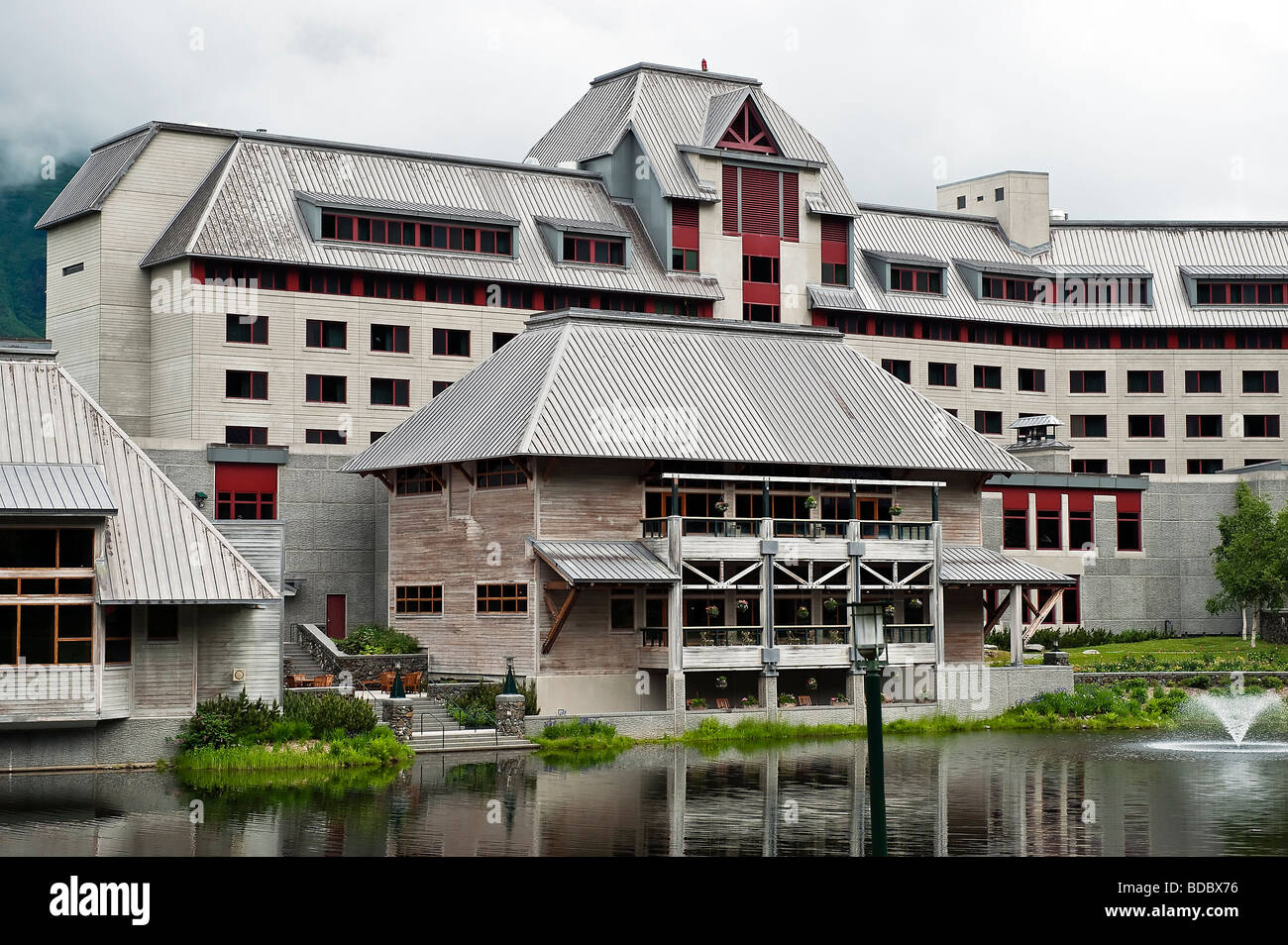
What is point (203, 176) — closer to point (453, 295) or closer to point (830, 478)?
point (453, 295)

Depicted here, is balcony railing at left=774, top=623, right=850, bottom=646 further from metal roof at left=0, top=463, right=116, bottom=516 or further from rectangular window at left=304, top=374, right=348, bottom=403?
rectangular window at left=304, top=374, right=348, bottom=403

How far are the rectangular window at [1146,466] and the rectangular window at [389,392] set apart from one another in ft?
128

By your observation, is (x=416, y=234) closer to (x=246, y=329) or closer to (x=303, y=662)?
(x=246, y=329)

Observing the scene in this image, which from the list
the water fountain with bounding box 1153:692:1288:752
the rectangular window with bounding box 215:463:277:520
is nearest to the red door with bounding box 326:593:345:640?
the rectangular window with bounding box 215:463:277:520

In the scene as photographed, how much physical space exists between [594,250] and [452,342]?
8361mm

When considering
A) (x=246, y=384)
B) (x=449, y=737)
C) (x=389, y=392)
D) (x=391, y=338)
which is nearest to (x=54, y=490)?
(x=449, y=737)

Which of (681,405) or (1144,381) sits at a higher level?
(1144,381)

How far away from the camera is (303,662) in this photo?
56406 millimetres

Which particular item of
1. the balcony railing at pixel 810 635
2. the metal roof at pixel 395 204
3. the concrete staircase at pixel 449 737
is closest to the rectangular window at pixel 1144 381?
the metal roof at pixel 395 204

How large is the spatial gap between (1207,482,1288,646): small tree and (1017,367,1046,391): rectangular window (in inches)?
513

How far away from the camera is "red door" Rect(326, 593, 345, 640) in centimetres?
6350

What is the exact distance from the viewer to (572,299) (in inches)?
2980

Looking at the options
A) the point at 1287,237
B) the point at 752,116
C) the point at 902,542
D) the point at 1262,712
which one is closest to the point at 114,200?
the point at 752,116

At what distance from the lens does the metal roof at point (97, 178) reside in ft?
228
